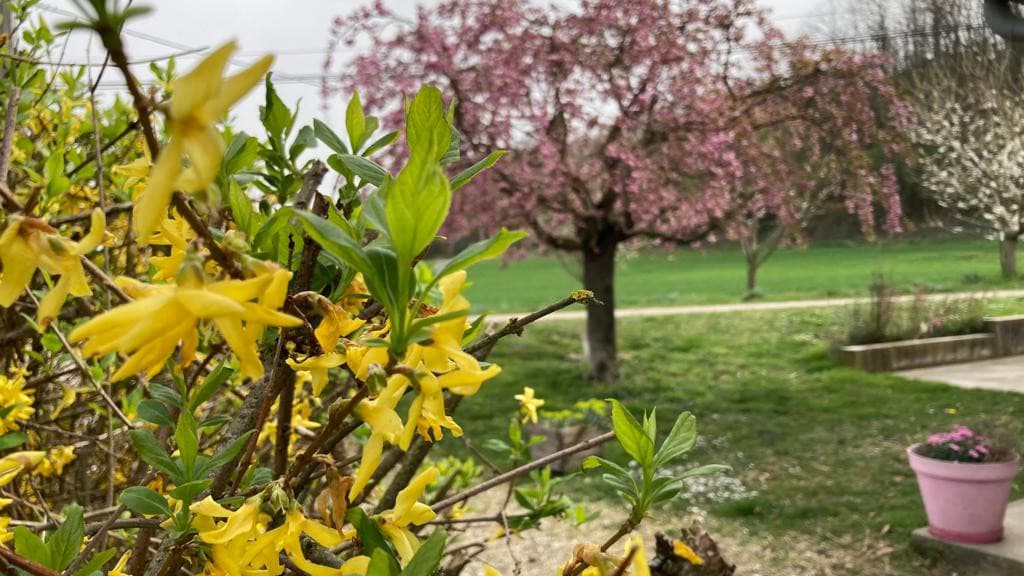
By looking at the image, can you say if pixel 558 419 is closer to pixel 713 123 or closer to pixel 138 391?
pixel 713 123

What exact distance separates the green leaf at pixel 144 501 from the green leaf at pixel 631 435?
0.94ft

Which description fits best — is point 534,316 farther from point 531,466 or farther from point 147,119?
point 147,119

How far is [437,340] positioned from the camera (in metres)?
0.43

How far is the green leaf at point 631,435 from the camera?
1.96 ft

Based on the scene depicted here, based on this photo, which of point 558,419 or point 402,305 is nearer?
point 402,305

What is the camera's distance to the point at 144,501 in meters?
0.54

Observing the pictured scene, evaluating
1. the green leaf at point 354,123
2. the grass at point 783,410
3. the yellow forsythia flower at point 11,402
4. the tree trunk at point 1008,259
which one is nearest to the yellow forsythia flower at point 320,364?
the green leaf at point 354,123

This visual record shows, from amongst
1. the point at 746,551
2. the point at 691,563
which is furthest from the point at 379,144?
the point at 746,551

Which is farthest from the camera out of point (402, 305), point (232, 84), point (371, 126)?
point (371, 126)

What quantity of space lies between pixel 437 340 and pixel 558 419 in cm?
514

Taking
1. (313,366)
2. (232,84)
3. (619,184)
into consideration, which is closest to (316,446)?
(313,366)

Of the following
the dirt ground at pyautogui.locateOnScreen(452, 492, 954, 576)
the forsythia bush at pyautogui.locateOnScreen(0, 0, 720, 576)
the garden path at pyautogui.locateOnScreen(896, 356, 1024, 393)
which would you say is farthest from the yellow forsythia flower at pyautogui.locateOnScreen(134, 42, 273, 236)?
the garden path at pyautogui.locateOnScreen(896, 356, 1024, 393)

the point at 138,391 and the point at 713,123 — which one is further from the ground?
the point at 713,123

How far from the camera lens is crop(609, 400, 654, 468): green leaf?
598 millimetres
